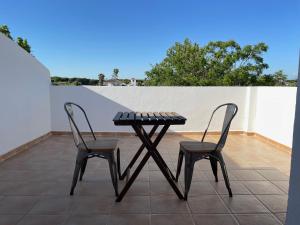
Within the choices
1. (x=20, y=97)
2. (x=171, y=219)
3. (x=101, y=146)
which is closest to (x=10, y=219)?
(x=101, y=146)

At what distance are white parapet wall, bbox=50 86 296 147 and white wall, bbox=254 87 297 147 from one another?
1.9 inches

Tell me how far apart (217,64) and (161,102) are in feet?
28.5

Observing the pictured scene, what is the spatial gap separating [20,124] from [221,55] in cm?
1179

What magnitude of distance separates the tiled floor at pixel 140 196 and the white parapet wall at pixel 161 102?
2.06 meters

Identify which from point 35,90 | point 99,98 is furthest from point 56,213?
point 99,98

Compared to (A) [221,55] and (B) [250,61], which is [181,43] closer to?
(A) [221,55]

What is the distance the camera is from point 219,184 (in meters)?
2.92

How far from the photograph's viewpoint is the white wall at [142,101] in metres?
5.97

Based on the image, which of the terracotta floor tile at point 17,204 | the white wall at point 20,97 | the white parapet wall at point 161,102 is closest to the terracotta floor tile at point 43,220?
the terracotta floor tile at point 17,204

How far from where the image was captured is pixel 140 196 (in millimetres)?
2582

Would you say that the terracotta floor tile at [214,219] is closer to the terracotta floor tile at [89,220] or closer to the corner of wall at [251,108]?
the terracotta floor tile at [89,220]

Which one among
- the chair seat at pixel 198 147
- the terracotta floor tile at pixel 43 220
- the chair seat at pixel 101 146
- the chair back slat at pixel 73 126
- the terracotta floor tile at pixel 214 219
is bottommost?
the terracotta floor tile at pixel 43 220

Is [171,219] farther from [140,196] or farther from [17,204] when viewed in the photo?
[17,204]

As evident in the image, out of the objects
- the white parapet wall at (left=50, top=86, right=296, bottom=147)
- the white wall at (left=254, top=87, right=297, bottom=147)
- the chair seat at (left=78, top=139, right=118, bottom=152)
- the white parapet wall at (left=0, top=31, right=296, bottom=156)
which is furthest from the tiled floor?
the white parapet wall at (left=50, top=86, right=296, bottom=147)
